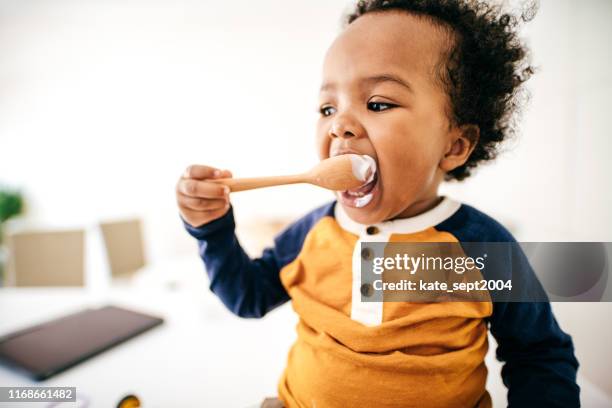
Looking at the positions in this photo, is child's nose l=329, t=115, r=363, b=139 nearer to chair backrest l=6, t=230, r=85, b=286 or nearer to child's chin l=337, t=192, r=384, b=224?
child's chin l=337, t=192, r=384, b=224

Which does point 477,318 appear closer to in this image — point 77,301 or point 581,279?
point 581,279

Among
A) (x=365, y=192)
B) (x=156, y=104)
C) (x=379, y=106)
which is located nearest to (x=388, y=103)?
(x=379, y=106)

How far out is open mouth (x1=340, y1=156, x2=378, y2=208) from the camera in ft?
1.37

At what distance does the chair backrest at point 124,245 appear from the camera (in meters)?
1.83

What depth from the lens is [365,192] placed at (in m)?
0.44

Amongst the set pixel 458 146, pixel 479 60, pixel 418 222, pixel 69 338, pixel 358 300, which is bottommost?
pixel 69 338

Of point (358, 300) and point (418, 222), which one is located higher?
point (418, 222)

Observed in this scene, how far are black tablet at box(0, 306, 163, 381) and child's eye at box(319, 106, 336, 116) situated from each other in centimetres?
51

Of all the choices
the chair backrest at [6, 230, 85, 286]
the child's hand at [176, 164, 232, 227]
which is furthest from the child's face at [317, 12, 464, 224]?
the chair backrest at [6, 230, 85, 286]

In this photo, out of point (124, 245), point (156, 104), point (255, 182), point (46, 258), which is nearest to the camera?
point (255, 182)

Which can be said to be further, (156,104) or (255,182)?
(156,104)

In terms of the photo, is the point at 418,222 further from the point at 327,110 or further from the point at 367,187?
the point at 327,110

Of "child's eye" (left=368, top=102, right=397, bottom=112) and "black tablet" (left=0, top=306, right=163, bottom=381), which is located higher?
"child's eye" (left=368, top=102, right=397, bottom=112)

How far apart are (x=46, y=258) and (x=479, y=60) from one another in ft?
5.01
